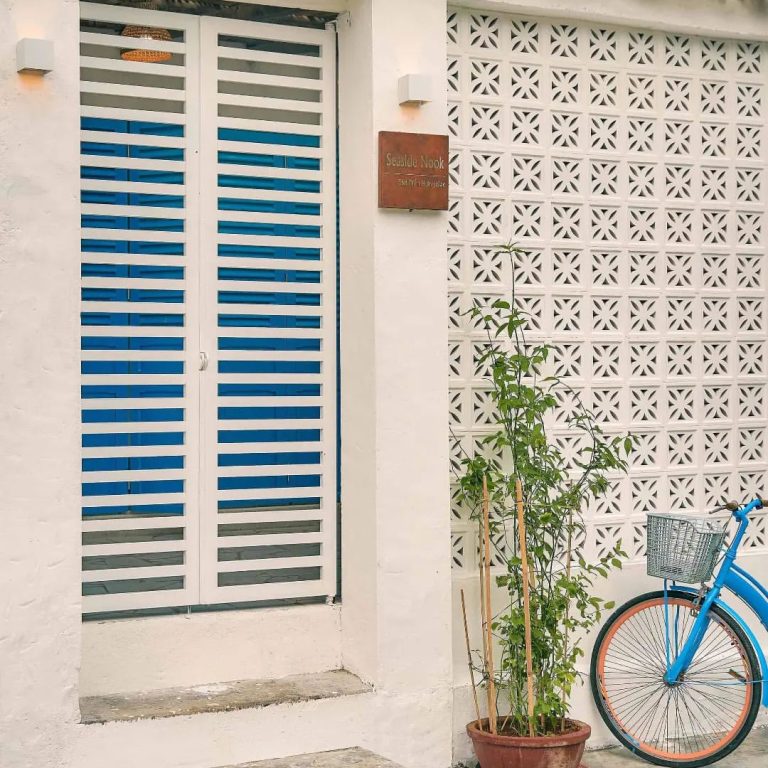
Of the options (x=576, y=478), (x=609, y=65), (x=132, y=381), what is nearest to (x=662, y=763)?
(x=576, y=478)

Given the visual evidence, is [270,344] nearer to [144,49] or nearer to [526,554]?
[144,49]

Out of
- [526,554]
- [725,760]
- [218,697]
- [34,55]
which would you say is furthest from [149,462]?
[725,760]

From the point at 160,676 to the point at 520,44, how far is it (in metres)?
3.75

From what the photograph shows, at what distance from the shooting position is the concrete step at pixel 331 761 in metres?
5.64

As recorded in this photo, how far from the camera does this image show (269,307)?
6.21 metres

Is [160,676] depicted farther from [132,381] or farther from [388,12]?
[388,12]

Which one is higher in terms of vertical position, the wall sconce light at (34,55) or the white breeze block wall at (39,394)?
the wall sconce light at (34,55)

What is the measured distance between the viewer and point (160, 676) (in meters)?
5.91

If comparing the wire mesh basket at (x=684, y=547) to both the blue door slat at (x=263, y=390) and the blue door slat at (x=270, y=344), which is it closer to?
the blue door slat at (x=270, y=344)

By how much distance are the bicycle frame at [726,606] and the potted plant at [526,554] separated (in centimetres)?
45

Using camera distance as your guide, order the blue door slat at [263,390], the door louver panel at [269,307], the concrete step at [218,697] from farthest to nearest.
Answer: the blue door slat at [263,390] → the door louver panel at [269,307] → the concrete step at [218,697]

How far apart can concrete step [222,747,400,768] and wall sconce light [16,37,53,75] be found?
10.5 feet

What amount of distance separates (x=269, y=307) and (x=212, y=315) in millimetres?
303

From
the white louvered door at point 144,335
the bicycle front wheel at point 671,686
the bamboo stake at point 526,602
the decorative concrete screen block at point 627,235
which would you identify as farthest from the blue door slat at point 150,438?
the bicycle front wheel at point 671,686
